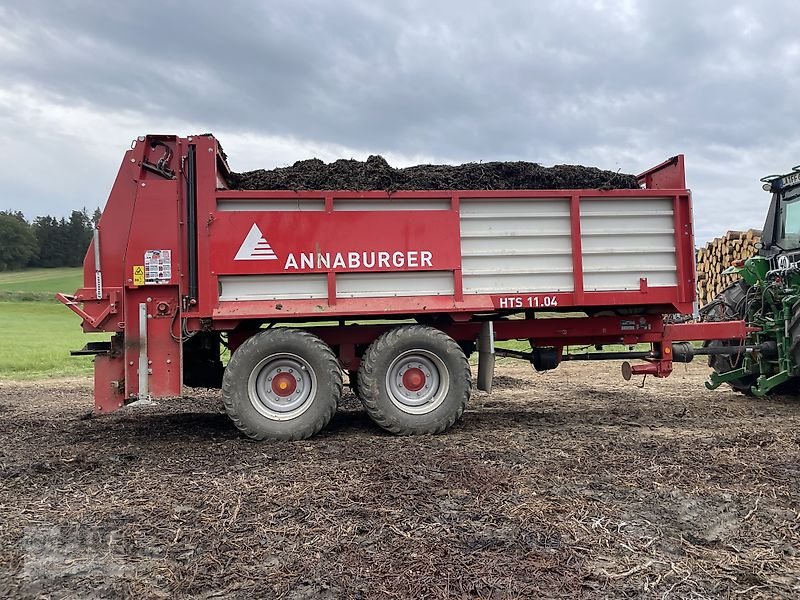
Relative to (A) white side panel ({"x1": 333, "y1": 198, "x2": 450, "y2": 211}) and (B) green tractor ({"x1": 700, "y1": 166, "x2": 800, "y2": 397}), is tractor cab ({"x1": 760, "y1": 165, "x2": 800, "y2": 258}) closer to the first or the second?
(B) green tractor ({"x1": 700, "y1": 166, "x2": 800, "y2": 397})

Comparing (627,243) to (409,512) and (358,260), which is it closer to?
(358,260)

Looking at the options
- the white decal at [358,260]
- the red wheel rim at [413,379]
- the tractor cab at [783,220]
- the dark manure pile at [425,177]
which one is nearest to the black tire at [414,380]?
the red wheel rim at [413,379]

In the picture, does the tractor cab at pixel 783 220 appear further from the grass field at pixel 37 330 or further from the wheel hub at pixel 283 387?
the grass field at pixel 37 330

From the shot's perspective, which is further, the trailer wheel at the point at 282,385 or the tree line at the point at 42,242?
the tree line at the point at 42,242

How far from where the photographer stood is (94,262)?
224 inches

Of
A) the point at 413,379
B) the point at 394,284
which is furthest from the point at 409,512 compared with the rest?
the point at 394,284

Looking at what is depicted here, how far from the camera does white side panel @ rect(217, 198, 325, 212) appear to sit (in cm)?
572

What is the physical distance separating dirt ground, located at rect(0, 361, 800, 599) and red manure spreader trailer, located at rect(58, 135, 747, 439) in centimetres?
52

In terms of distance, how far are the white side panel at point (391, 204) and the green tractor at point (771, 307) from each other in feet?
11.9

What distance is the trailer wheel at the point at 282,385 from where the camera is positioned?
561 centimetres

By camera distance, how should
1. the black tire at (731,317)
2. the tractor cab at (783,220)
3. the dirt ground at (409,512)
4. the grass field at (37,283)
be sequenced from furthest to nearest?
1. the grass field at (37,283)
2. the black tire at (731,317)
3. the tractor cab at (783,220)
4. the dirt ground at (409,512)

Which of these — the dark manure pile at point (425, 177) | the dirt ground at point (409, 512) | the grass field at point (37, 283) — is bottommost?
the dirt ground at point (409, 512)

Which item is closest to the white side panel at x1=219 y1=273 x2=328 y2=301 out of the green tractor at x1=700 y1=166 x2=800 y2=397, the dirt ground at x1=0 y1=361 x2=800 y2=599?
the dirt ground at x1=0 y1=361 x2=800 y2=599

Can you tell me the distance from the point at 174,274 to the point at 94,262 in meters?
0.73
